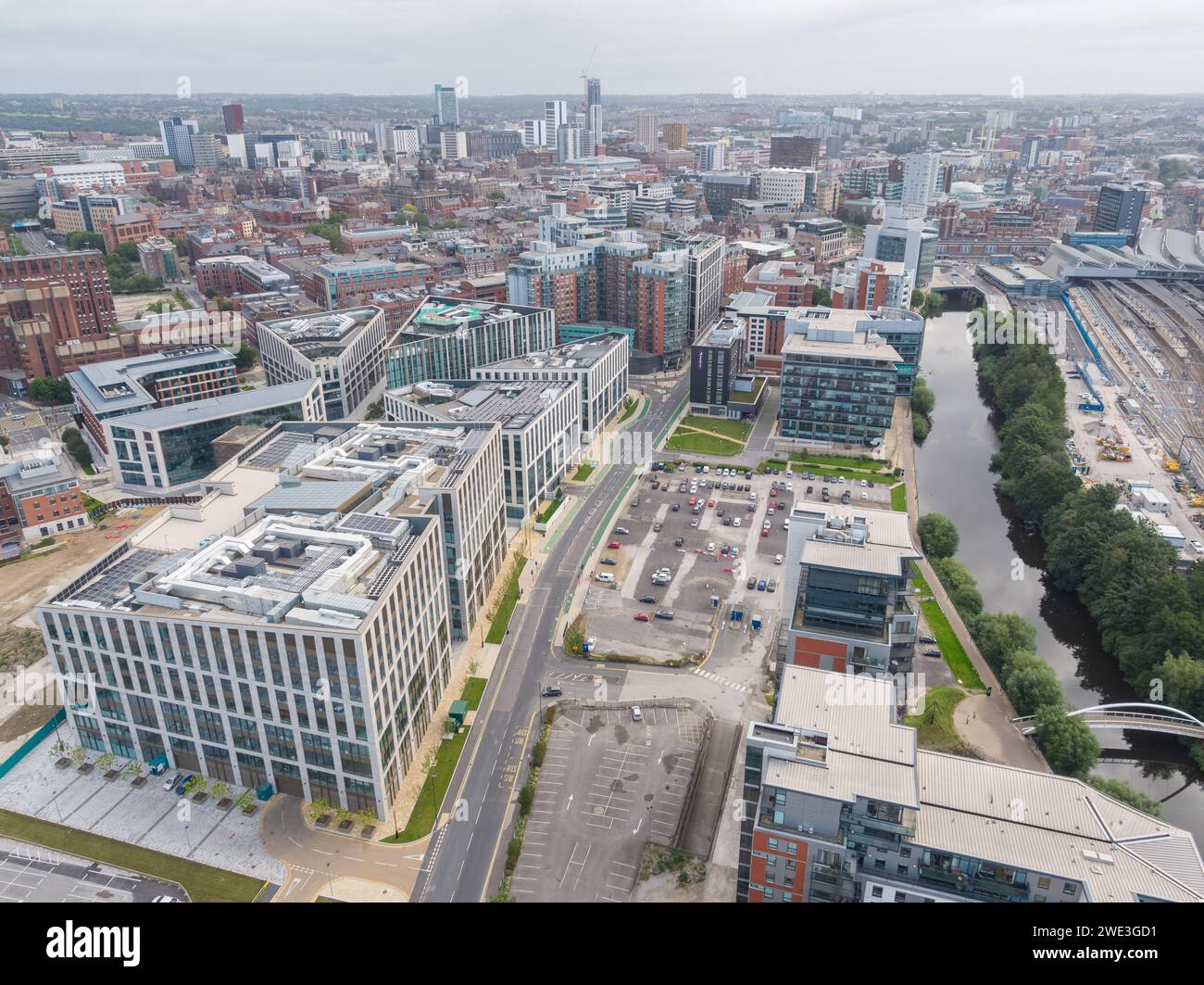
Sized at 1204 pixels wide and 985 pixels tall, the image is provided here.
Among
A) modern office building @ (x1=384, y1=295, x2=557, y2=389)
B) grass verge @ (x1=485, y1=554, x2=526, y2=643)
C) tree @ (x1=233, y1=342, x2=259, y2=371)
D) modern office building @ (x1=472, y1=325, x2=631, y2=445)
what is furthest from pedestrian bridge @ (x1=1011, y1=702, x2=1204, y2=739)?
tree @ (x1=233, y1=342, x2=259, y2=371)

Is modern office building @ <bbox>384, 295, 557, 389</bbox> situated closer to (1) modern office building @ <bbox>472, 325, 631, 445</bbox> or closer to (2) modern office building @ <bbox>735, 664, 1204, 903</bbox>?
(1) modern office building @ <bbox>472, 325, 631, 445</bbox>

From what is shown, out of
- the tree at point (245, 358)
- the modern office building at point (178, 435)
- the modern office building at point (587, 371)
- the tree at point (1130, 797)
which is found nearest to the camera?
the tree at point (1130, 797)

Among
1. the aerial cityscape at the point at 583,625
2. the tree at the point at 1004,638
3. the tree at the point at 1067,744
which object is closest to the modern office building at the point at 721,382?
the aerial cityscape at the point at 583,625

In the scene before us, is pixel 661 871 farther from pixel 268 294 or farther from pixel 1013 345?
pixel 268 294

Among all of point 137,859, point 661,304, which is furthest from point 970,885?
point 661,304

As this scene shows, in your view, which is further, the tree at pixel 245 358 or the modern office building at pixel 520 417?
the tree at pixel 245 358

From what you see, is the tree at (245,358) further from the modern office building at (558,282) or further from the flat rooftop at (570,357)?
Result: the flat rooftop at (570,357)
